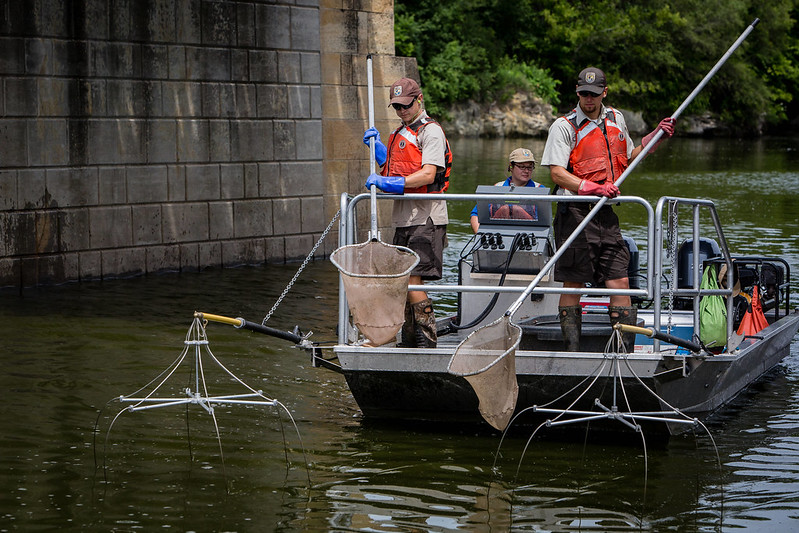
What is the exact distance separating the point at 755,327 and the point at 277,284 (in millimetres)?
6255

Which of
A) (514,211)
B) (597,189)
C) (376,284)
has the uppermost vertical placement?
(597,189)

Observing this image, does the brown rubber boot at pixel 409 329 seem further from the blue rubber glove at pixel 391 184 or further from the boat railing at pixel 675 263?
the boat railing at pixel 675 263

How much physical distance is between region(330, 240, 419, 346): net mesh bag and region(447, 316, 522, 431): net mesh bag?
552 millimetres

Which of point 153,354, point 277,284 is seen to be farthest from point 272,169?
point 153,354

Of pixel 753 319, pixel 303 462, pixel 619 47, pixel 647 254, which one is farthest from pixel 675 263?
pixel 619 47

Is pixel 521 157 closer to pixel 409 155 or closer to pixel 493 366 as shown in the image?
pixel 409 155

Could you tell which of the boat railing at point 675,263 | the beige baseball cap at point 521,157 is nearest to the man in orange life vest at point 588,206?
the boat railing at point 675,263

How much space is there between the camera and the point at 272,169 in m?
15.7

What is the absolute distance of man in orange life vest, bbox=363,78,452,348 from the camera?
7.86 m

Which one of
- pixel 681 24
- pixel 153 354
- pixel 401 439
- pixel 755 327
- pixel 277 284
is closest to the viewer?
pixel 401 439

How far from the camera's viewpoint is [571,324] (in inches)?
304

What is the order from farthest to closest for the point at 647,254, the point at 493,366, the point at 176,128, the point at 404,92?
the point at 176,128, the point at 404,92, the point at 647,254, the point at 493,366

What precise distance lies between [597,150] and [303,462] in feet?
8.56

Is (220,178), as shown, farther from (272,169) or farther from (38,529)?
(38,529)
